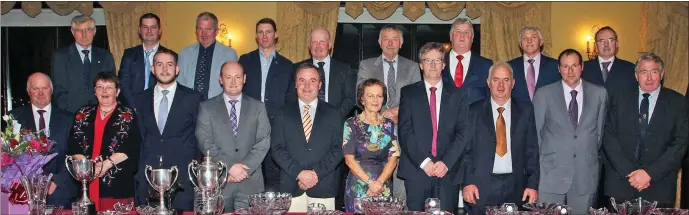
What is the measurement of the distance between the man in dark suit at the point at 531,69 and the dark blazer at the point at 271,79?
1688mm

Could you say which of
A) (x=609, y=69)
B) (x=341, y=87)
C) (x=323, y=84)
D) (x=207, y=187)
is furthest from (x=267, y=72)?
(x=609, y=69)

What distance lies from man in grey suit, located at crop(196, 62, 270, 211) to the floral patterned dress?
59cm

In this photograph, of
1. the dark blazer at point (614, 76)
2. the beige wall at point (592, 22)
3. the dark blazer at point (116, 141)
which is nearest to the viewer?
the dark blazer at point (116, 141)

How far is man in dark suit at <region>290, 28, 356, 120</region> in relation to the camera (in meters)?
5.36

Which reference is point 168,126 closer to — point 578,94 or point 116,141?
point 116,141

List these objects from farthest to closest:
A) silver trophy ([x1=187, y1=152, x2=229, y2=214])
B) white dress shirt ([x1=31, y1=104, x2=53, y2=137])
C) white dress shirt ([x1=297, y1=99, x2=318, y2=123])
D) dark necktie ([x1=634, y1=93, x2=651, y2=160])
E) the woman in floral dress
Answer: white dress shirt ([x1=31, y1=104, x2=53, y2=137]), dark necktie ([x1=634, y1=93, x2=651, y2=160]), white dress shirt ([x1=297, y1=99, x2=318, y2=123]), the woman in floral dress, silver trophy ([x1=187, y1=152, x2=229, y2=214])

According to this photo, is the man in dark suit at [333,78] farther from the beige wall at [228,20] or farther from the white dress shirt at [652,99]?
the beige wall at [228,20]

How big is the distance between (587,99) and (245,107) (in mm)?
2256

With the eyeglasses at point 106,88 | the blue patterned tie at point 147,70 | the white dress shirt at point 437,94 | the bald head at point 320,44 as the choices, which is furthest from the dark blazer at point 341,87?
the eyeglasses at point 106,88

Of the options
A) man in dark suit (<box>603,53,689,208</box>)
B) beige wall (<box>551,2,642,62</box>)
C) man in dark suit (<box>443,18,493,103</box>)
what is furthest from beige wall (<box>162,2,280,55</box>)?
man in dark suit (<box>603,53,689,208</box>)

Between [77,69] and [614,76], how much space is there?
163 inches

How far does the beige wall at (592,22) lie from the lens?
856 cm

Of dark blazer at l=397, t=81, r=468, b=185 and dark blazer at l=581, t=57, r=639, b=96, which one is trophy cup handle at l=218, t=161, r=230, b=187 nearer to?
dark blazer at l=397, t=81, r=468, b=185

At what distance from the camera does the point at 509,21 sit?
330 inches
